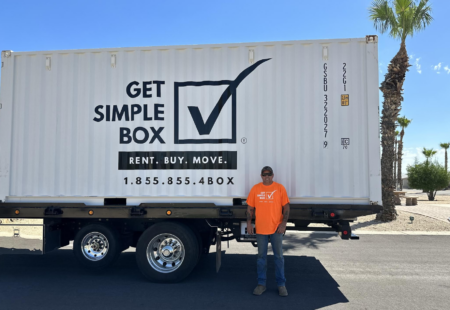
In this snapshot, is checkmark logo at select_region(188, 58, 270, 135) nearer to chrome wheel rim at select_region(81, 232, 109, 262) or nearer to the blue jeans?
the blue jeans

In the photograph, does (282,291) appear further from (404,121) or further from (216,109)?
(404,121)

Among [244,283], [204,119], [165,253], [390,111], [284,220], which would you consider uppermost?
[390,111]

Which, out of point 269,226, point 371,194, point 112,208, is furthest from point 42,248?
→ point 371,194

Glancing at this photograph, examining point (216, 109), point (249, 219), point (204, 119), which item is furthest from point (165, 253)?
point (216, 109)

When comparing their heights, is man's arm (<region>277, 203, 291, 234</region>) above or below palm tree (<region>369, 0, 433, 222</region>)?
below

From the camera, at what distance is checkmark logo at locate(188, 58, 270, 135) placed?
549 centimetres

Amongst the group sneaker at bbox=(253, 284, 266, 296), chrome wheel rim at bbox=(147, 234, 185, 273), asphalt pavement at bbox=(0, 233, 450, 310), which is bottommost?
asphalt pavement at bbox=(0, 233, 450, 310)

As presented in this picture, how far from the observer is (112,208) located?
5539 mm

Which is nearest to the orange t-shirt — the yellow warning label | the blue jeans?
the blue jeans

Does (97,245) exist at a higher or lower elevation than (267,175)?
lower

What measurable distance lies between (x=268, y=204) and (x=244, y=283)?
145cm

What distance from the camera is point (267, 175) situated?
4957 mm

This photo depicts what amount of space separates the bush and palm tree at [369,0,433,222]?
1538 centimetres

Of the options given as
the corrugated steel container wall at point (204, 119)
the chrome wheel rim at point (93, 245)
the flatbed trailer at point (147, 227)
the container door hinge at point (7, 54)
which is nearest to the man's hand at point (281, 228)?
the flatbed trailer at point (147, 227)
